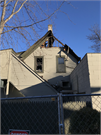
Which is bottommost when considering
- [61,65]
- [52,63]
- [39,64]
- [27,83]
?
[27,83]

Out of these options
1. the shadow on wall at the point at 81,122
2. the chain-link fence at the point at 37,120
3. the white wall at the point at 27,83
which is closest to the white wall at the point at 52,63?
the white wall at the point at 27,83

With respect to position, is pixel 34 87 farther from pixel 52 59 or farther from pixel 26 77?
Result: pixel 52 59

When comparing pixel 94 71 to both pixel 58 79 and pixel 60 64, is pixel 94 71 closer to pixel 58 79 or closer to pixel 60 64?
pixel 58 79

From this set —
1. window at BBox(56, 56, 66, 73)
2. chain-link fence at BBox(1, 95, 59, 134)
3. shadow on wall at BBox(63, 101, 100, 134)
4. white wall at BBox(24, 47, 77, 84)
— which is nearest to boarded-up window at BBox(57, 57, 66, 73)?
window at BBox(56, 56, 66, 73)

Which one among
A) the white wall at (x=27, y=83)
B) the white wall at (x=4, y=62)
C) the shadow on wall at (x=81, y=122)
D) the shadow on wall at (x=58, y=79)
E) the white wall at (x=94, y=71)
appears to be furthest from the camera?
the shadow on wall at (x=58, y=79)

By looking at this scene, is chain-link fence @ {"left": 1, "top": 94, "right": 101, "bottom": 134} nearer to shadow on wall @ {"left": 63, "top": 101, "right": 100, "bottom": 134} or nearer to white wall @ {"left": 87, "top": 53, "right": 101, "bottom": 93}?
shadow on wall @ {"left": 63, "top": 101, "right": 100, "bottom": 134}

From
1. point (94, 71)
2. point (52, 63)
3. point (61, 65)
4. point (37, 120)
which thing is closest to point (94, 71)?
point (94, 71)

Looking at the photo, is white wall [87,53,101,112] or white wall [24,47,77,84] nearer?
white wall [87,53,101,112]

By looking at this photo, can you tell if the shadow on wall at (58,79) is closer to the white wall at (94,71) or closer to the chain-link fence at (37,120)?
the white wall at (94,71)

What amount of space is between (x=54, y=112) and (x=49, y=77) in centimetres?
828

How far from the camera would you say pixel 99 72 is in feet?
22.6

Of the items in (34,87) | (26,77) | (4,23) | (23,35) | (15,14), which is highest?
(15,14)

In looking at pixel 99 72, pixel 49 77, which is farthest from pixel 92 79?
pixel 49 77

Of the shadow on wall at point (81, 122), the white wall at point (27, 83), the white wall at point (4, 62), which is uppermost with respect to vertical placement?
the white wall at point (4, 62)
